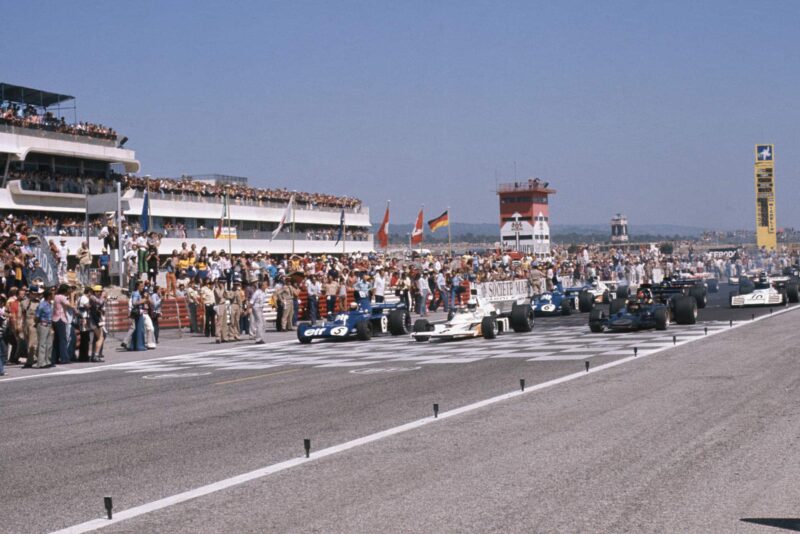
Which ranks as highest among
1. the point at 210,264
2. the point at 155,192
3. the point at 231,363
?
the point at 155,192

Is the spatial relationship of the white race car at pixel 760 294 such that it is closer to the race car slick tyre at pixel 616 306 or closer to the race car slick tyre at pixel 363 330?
the race car slick tyre at pixel 616 306

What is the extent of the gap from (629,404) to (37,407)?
8.67m

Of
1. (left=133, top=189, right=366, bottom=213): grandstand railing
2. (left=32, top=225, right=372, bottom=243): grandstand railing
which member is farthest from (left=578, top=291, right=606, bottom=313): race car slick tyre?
(left=133, top=189, right=366, bottom=213): grandstand railing

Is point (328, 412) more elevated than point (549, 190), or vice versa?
point (549, 190)

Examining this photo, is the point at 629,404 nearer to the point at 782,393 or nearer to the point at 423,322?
the point at 782,393

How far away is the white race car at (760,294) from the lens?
35.6 meters

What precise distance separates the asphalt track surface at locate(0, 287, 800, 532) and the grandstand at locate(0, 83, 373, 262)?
21251 mm

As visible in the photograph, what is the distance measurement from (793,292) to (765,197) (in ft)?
225

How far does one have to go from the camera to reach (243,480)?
871 centimetres

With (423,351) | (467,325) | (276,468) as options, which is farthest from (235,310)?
(276,468)

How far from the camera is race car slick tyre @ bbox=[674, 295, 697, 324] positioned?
2725 centimetres

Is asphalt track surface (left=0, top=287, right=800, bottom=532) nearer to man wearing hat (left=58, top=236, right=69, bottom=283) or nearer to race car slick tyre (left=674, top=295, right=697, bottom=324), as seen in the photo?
race car slick tyre (left=674, top=295, right=697, bottom=324)

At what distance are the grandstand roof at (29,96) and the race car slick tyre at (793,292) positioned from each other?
34.1 meters

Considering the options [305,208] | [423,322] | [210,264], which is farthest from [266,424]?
[305,208]
